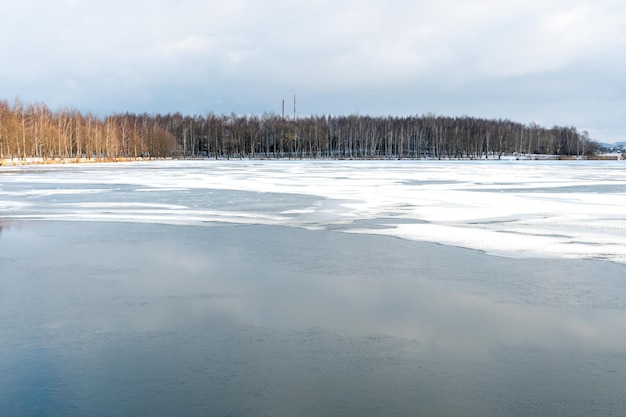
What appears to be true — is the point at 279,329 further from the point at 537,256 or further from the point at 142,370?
the point at 537,256

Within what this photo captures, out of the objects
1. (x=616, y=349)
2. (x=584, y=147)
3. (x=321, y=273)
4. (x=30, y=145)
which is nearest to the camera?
(x=616, y=349)

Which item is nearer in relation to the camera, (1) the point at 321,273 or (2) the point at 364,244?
(1) the point at 321,273

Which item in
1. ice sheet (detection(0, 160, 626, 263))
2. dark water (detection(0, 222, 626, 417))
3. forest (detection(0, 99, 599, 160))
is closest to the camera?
dark water (detection(0, 222, 626, 417))

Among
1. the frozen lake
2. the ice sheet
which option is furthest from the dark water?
the ice sheet

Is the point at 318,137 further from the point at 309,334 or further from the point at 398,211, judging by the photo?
the point at 309,334

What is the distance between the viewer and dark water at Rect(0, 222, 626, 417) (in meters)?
2.97

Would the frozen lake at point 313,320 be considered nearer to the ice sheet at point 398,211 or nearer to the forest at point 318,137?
the ice sheet at point 398,211

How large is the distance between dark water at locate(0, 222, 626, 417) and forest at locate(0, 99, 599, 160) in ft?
216

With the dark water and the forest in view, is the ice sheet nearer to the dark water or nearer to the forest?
the dark water

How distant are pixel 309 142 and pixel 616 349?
262ft

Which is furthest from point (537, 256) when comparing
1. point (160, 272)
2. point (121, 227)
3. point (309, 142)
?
point (309, 142)

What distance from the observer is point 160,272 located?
602cm

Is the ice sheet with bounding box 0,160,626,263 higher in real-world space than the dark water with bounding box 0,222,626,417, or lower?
higher

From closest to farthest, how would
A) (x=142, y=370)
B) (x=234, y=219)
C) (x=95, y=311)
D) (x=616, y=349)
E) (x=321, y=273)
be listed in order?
1. (x=142, y=370)
2. (x=616, y=349)
3. (x=95, y=311)
4. (x=321, y=273)
5. (x=234, y=219)
